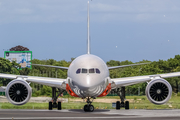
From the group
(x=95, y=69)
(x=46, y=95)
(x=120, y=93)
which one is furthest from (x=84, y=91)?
(x=46, y=95)

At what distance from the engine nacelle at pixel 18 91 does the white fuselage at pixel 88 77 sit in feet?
11.6

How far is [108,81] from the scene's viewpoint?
82.9ft

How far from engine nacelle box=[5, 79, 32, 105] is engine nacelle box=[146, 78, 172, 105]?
8679 millimetres

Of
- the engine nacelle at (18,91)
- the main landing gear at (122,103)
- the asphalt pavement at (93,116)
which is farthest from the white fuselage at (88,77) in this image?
the main landing gear at (122,103)

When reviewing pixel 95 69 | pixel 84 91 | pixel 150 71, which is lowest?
pixel 84 91

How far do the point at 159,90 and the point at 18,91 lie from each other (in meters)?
10.2

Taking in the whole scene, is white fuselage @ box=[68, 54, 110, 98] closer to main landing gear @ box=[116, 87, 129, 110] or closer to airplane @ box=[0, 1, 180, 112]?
airplane @ box=[0, 1, 180, 112]

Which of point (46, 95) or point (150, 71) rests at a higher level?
point (150, 71)

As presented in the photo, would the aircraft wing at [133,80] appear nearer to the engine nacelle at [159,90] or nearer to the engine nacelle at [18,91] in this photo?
the engine nacelle at [159,90]

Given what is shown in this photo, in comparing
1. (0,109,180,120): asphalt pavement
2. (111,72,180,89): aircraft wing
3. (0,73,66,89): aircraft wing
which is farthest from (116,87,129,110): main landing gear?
(0,109,180,120): asphalt pavement

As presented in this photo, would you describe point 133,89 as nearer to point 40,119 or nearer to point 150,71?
point 150,71

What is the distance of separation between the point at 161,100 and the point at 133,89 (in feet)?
173

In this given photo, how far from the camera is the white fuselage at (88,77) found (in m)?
22.8

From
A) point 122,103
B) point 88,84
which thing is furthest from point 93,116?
point 122,103
